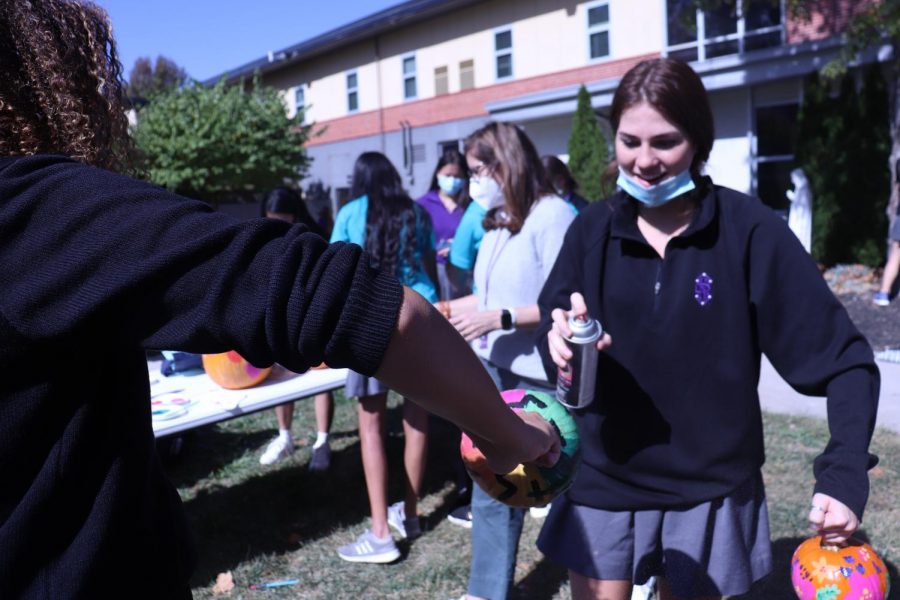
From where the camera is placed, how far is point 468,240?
445 cm

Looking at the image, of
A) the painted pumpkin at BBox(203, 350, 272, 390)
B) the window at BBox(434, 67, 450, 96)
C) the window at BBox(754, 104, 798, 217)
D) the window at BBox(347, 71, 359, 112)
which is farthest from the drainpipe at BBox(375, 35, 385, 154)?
the painted pumpkin at BBox(203, 350, 272, 390)

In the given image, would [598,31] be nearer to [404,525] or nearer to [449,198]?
[449,198]

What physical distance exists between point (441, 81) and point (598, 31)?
18.8ft

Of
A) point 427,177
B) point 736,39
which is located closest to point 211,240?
point 736,39

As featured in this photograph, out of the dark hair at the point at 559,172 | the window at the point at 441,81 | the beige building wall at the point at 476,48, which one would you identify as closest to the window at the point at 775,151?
the beige building wall at the point at 476,48

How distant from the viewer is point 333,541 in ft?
14.8

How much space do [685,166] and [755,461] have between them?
33.3 inches

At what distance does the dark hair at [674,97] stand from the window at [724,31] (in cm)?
1421

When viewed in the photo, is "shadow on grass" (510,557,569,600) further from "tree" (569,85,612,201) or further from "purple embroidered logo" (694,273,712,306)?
"tree" (569,85,612,201)

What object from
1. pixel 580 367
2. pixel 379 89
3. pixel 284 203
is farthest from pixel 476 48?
pixel 580 367

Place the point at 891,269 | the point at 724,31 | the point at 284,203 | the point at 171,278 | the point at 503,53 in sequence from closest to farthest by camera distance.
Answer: the point at 171,278, the point at 284,203, the point at 891,269, the point at 724,31, the point at 503,53

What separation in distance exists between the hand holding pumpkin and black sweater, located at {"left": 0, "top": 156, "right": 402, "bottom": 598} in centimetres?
138

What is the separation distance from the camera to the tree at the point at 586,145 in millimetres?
16422

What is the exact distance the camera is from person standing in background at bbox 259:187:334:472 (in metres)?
5.62
